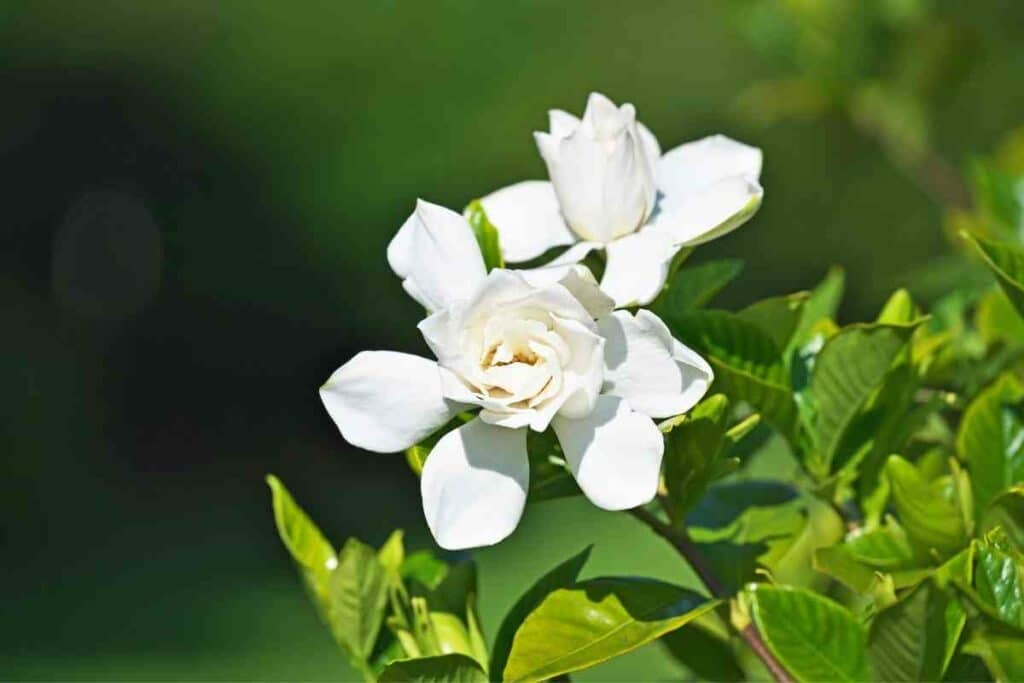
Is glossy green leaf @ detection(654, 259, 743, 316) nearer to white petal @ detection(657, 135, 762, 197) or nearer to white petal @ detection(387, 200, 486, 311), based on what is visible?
white petal @ detection(657, 135, 762, 197)

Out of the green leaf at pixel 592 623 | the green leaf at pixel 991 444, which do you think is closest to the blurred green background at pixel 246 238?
the green leaf at pixel 991 444

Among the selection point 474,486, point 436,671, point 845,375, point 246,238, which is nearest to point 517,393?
point 474,486

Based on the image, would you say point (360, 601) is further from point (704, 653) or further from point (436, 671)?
point (704, 653)

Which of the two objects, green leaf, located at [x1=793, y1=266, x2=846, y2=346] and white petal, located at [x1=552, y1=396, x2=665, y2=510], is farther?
green leaf, located at [x1=793, y1=266, x2=846, y2=346]

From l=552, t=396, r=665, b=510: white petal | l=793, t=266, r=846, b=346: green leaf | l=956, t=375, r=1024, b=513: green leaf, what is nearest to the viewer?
l=552, t=396, r=665, b=510: white petal

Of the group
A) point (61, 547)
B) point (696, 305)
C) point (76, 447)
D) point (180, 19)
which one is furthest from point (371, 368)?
point (180, 19)

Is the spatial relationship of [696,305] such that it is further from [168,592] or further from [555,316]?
[168,592]

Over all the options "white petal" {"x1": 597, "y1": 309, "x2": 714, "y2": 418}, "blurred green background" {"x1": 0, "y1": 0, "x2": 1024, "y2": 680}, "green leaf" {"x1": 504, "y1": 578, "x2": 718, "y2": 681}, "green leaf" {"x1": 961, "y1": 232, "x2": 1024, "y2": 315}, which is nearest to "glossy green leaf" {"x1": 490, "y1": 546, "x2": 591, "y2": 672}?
"green leaf" {"x1": 504, "y1": 578, "x2": 718, "y2": 681}
